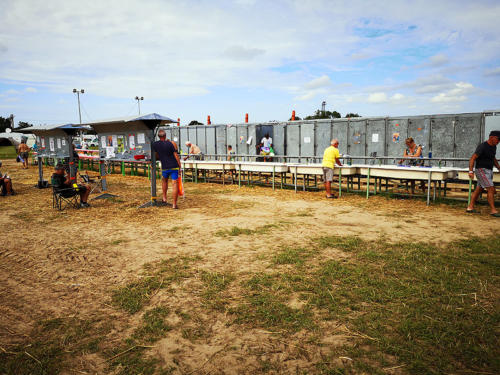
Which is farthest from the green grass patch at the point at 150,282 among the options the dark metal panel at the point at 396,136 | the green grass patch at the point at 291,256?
the dark metal panel at the point at 396,136

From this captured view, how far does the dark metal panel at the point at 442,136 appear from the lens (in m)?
13.7

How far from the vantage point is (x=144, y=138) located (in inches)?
490

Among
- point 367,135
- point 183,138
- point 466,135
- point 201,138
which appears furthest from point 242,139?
point 466,135

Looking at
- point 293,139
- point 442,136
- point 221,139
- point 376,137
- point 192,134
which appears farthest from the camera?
point 192,134

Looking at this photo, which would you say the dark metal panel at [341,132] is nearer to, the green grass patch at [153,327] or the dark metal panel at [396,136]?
the dark metal panel at [396,136]

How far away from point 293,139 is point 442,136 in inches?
278

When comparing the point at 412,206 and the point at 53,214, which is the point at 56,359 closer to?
the point at 53,214

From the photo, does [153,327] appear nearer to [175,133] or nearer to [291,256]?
[291,256]

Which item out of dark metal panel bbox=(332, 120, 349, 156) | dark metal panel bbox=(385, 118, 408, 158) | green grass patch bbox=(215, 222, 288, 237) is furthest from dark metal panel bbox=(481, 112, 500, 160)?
green grass patch bbox=(215, 222, 288, 237)

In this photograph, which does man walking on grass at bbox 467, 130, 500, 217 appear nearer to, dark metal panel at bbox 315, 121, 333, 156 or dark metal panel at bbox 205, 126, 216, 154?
dark metal panel at bbox 315, 121, 333, 156

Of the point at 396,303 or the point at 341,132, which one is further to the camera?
the point at 341,132

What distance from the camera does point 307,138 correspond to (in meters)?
17.9

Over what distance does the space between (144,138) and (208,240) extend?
7.37 meters

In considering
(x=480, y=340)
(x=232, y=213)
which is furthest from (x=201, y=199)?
(x=480, y=340)
